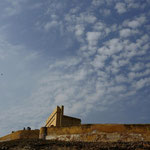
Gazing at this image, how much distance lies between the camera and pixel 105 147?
9977mm

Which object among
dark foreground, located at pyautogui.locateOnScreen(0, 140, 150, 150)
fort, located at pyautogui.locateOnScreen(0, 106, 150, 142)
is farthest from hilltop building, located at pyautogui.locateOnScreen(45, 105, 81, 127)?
dark foreground, located at pyautogui.locateOnScreen(0, 140, 150, 150)

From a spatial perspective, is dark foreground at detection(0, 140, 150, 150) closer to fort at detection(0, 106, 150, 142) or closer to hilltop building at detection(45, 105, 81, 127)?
fort at detection(0, 106, 150, 142)

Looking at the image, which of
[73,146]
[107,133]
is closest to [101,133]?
[107,133]

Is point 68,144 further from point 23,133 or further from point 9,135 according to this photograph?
point 9,135

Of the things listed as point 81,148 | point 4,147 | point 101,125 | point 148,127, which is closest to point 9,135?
point 4,147

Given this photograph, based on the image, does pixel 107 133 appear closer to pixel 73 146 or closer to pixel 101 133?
pixel 101 133

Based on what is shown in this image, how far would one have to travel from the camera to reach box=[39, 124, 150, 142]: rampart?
39.4 ft

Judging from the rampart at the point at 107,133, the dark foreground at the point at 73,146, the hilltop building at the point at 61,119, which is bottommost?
the dark foreground at the point at 73,146

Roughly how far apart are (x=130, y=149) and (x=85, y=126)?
3.60 metres

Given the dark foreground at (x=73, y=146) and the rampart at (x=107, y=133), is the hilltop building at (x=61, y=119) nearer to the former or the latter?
the rampart at (x=107, y=133)

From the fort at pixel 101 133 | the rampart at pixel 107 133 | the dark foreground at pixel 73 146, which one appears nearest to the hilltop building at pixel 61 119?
the fort at pixel 101 133

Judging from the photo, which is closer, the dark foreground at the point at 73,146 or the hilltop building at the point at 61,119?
the dark foreground at the point at 73,146

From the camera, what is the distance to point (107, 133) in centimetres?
1244

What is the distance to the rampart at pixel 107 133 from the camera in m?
12.0
